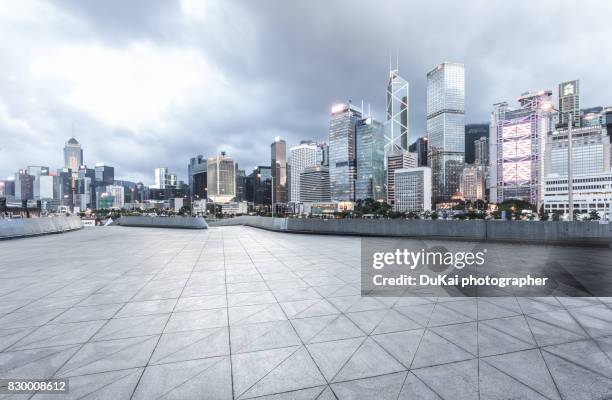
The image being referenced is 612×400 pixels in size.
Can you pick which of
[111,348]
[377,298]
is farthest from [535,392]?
[111,348]

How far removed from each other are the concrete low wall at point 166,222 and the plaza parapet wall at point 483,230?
15.2 meters

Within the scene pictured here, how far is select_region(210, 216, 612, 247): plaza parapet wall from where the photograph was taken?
14.4 metres

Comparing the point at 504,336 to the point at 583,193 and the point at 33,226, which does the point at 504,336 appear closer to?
the point at 33,226

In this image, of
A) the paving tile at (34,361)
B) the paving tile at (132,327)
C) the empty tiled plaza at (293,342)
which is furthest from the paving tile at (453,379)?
the paving tile at (34,361)

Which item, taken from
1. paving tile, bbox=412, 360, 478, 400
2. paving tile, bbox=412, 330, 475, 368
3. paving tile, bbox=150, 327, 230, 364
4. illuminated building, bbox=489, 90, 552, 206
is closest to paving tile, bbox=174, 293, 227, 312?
paving tile, bbox=150, 327, 230, 364

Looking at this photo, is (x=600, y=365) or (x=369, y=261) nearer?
(x=600, y=365)

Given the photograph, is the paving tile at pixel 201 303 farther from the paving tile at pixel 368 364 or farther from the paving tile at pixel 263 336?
the paving tile at pixel 368 364

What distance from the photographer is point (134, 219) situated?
129ft

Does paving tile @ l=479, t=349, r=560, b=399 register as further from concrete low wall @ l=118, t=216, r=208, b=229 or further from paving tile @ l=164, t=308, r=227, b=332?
concrete low wall @ l=118, t=216, r=208, b=229

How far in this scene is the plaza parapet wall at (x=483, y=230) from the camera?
47.2ft

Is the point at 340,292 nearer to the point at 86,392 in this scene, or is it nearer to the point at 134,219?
the point at 86,392

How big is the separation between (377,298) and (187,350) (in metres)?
4.43

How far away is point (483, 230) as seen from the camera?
54.3ft

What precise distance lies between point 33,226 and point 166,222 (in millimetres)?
13025
